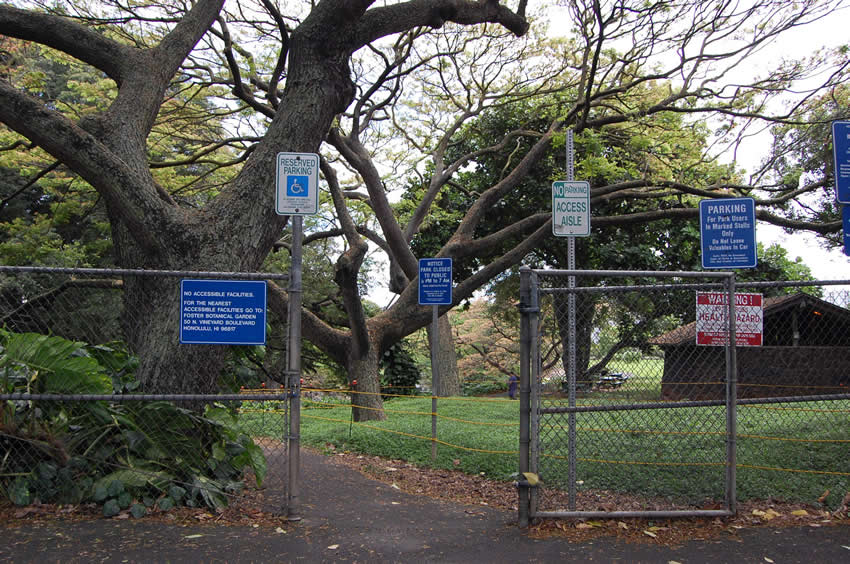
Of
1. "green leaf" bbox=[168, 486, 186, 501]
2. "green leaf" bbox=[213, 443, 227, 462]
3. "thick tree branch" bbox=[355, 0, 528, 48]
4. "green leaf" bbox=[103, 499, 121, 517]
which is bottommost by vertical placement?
"green leaf" bbox=[103, 499, 121, 517]

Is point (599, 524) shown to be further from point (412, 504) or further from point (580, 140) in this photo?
point (580, 140)

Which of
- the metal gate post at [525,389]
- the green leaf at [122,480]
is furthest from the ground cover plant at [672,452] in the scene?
the green leaf at [122,480]

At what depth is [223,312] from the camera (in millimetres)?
5777

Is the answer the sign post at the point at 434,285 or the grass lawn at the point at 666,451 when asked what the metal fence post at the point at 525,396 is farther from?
the sign post at the point at 434,285

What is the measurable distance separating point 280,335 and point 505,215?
9294 mm

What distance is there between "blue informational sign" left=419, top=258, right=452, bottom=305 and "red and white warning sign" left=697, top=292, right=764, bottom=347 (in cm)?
389

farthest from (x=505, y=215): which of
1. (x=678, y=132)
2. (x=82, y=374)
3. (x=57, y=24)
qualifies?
(x=82, y=374)

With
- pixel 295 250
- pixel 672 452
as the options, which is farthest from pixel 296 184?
pixel 672 452

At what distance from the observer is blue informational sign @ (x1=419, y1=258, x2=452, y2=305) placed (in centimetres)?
910

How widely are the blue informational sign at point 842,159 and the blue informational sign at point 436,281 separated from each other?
4.72 metres

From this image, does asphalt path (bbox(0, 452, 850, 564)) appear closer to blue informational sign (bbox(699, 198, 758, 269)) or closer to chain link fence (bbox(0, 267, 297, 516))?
chain link fence (bbox(0, 267, 297, 516))

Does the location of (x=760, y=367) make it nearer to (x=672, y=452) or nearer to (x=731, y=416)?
(x=672, y=452)

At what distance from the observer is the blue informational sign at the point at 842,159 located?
6.32m

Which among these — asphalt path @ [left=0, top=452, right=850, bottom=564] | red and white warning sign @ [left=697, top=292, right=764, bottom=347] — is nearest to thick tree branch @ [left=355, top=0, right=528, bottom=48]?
red and white warning sign @ [left=697, top=292, right=764, bottom=347]
